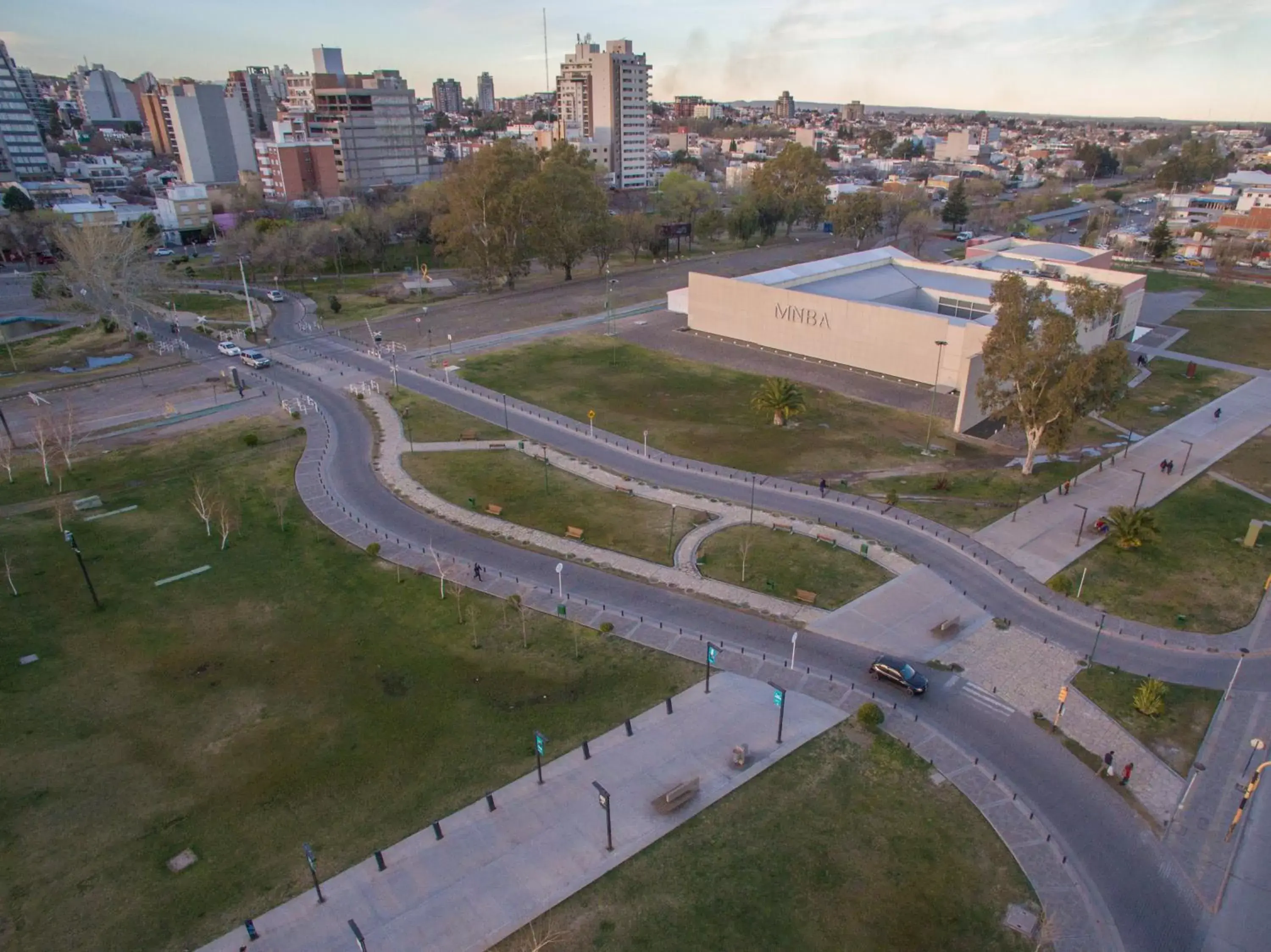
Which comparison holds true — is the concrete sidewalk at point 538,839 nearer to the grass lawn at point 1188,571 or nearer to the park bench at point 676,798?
the park bench at point 676,798

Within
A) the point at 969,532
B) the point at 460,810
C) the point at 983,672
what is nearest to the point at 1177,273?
the point at 969,532

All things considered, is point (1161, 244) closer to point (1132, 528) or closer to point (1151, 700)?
point (1132, 528)

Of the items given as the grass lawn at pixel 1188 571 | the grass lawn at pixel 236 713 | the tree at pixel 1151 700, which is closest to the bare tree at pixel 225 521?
the grass lawn at pixel 236 713

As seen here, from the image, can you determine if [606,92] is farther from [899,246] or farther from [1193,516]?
[1193,516]

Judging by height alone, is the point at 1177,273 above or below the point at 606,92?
below

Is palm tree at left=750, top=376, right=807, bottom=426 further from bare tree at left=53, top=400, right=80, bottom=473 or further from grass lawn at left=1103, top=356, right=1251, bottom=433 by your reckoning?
bare tree at left=53, top=400, right=80, bottom=473

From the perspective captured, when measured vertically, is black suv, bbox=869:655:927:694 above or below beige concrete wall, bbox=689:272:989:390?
below

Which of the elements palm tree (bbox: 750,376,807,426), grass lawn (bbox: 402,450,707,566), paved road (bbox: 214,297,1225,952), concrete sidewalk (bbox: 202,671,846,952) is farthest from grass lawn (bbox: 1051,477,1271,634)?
palm tree (bbox: 750,376,807,426)
